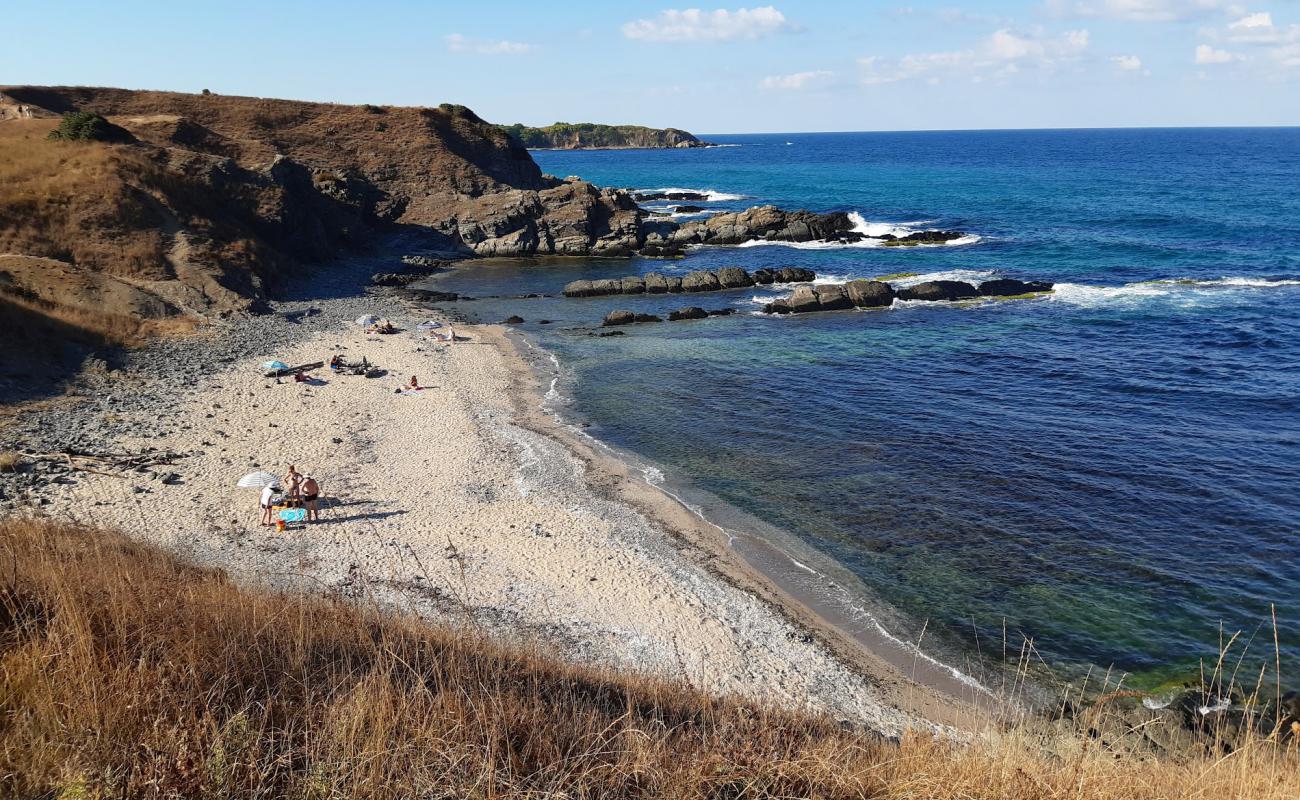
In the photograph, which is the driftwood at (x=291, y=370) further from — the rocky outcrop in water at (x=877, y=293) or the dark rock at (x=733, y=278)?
the dark rock at (x=733, y=278)

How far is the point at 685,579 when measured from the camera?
16.9m

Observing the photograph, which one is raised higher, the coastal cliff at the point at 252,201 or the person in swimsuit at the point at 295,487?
the coastal cliff at the point at 252,201

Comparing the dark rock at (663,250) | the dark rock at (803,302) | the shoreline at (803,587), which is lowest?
the shoreline at (803,587)

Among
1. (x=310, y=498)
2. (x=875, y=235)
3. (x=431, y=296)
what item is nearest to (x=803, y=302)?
(x=431, y=296)

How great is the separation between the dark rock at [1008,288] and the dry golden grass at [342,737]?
43226 mm

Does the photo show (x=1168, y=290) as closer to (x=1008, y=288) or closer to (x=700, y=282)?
(x=1008, y=288)

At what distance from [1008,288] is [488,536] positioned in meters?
39.9

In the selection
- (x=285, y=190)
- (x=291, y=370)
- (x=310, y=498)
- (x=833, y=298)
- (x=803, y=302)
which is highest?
(x=285, y=190)

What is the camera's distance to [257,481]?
62.1 ft

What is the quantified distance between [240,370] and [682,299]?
27.5 m

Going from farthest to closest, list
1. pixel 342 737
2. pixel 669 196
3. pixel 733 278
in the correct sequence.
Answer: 1. pixel 669 196
2. pixel 733 278
3. pixel 342 737

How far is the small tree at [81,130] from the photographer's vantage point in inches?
1686

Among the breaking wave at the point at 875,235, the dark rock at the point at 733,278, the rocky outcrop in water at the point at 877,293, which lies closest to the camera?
the rocky outcrop in water at the point at 877,293

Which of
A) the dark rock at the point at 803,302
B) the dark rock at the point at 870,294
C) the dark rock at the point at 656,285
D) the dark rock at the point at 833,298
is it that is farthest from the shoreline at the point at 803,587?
the dark rock at the point at 656,285
